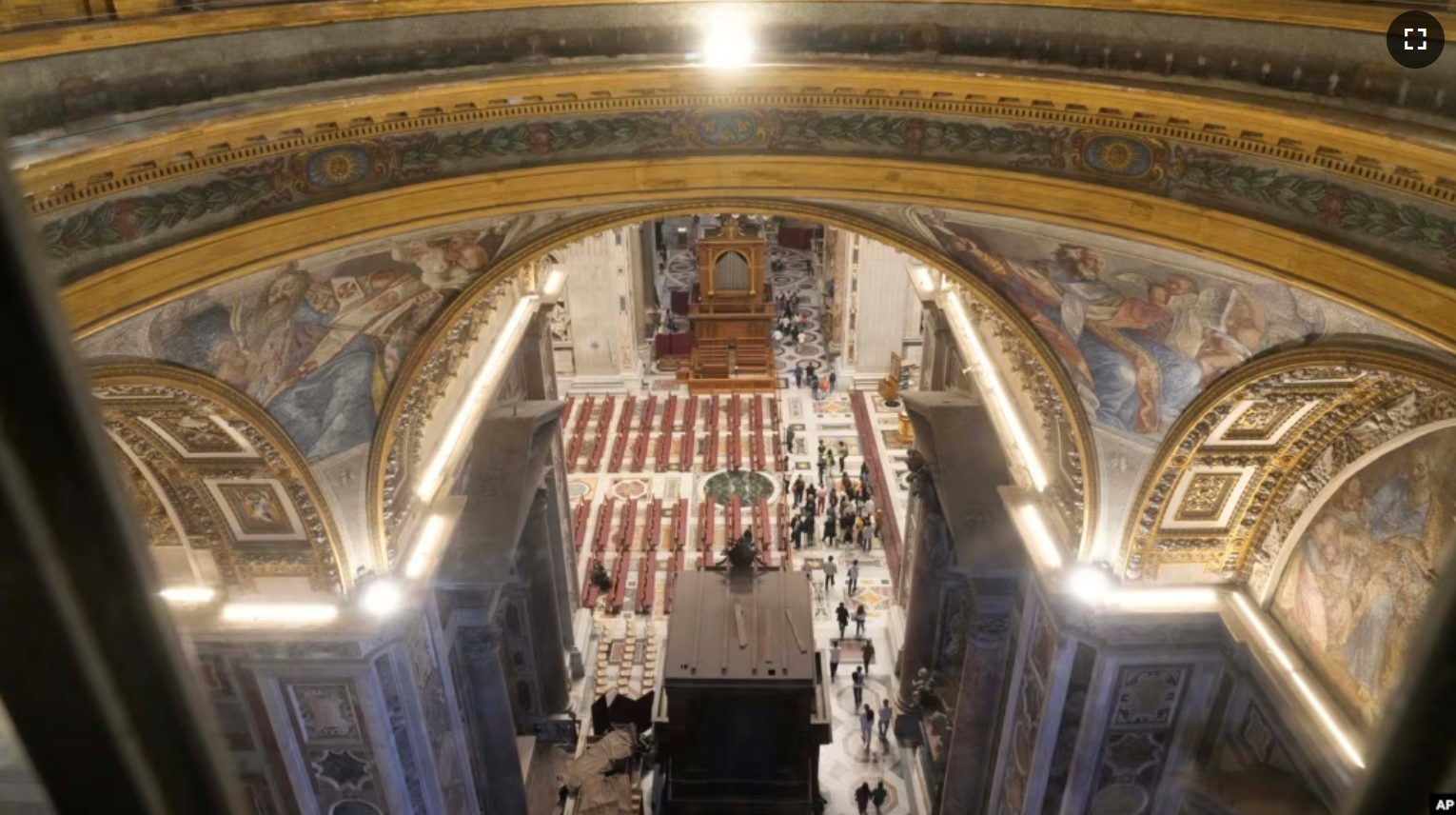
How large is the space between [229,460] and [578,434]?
14719mm

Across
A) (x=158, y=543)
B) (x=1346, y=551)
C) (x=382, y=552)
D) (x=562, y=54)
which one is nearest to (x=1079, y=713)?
(x=1346, y=551)

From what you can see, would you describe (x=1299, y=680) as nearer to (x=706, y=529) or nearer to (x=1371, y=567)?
(x=1371, y=567)

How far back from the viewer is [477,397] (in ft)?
36.3

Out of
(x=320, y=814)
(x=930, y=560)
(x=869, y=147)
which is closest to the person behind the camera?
(x=869, y=147)

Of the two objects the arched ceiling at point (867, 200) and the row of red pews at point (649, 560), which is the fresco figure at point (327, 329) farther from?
the row of red pews at point (649, 560)

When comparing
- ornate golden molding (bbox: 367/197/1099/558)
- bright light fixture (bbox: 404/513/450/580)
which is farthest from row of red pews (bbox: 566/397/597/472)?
ornate golden molding (bbox: 367/197/1099/558)

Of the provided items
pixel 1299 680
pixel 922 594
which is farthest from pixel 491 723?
pixel 1299 680

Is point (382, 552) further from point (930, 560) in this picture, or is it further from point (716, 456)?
point (716, 456)

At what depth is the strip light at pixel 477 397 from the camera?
32.4ft

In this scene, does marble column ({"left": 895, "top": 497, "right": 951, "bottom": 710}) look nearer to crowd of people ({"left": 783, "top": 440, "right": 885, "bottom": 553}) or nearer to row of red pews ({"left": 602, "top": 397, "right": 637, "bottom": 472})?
crowd of people ({"left": 783, "top": 440, "right": 885, "bottom": 553})

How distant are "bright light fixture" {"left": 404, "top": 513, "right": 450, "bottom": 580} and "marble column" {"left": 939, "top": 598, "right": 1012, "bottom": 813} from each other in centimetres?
564

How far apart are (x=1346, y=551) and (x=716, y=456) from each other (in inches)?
596

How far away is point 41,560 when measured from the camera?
783 mm

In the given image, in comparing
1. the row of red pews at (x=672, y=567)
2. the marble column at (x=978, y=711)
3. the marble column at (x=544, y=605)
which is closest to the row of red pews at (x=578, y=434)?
the row of red pews at (x=672, y=567)
